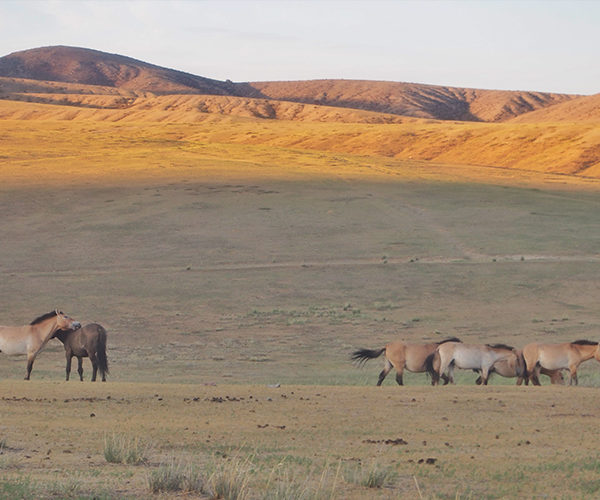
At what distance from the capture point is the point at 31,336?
19.0 meters

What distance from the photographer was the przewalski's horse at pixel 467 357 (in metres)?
17.9

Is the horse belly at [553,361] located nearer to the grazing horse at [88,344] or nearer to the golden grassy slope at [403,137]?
the grazing horse at [88,344]

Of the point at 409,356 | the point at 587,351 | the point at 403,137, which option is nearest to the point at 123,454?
the point at 409,356

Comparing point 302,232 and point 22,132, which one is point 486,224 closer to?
point 302,232

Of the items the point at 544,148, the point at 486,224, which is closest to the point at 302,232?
the point at 486,224

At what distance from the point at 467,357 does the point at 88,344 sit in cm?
787

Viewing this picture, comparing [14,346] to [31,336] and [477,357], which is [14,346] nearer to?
[31,336]

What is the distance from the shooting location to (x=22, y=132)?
10694cm

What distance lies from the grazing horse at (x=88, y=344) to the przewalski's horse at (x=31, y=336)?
367 millimetres

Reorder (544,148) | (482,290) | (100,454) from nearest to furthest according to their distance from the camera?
(100,454) → (482,290) → (544,148)

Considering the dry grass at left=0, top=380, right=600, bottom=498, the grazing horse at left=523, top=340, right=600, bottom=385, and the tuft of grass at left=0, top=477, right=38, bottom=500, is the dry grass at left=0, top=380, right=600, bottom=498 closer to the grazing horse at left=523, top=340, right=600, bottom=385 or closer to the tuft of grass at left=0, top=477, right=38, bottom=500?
the tuft of grass at left=0, top=477, right=38, bottom=500

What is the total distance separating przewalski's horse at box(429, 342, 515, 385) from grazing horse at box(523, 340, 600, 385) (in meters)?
0.42

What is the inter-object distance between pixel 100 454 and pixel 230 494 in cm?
322

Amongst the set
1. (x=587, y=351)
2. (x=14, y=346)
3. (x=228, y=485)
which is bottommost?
(x=14, y=346)
